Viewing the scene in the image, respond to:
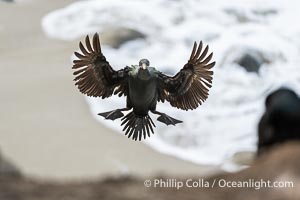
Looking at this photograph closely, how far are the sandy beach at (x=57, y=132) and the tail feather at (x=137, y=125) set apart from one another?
409cm

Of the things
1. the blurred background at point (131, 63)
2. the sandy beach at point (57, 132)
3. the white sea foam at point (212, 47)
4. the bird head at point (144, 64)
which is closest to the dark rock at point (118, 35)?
the blurred background at point (131, 63)

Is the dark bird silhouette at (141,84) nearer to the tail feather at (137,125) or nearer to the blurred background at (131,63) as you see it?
the tail feather at (137,125)

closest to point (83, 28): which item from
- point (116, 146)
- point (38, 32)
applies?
point (116, 146)

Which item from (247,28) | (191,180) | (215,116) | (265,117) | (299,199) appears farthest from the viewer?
(247,28)

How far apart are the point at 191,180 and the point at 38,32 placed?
8.70 meters

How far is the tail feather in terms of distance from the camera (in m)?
1.86

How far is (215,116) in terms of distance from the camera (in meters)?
7.94

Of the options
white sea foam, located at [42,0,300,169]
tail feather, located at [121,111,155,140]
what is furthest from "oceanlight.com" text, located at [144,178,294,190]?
white sea foam, located at [42,0,300,169]

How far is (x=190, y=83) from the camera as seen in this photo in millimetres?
1969

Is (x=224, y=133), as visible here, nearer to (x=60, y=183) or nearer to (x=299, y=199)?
(x=60, y=183)

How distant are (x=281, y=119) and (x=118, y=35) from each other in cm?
760

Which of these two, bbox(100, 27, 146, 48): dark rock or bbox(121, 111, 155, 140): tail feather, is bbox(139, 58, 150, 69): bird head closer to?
bbox(121, 111, 155, 140): tail feather

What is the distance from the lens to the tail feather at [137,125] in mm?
1856

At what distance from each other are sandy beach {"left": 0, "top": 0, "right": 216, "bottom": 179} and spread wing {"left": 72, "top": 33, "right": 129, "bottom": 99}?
13.4ft
